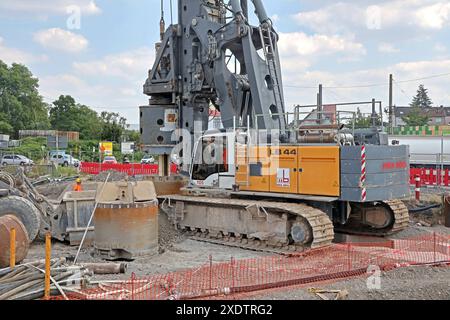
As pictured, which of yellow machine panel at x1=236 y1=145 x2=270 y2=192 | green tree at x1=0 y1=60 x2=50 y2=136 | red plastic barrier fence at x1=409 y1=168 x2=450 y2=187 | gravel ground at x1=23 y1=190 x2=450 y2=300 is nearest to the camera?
gravel ground at x1=23 y1=190 x2=450 y2=300

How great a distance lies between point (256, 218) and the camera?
37.0ft

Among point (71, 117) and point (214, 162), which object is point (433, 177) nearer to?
point (214, 162)

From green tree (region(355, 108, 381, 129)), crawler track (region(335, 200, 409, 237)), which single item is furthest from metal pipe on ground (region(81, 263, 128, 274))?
crawler track (region(335, 200, 409, 237))

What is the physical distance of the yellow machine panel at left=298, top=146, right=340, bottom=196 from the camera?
10.3m

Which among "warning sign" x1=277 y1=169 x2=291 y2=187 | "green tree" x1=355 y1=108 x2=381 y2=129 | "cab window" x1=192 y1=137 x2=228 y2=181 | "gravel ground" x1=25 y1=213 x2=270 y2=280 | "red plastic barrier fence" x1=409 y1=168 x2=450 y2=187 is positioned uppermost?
"green tree" x1=355 y1=108 x2=381 y2=129

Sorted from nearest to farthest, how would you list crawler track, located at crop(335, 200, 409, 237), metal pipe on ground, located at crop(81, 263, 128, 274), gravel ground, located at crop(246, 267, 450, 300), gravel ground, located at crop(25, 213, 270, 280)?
1. gravel ground, located at crop(246, 267, 450, 300)
2. metal pipe on ground, located at crop(81, 263, 128, 274)
3. gravel ground, located at crop(25, 213, 270, 280)
4. crawler track, located at crop(335, 200, 409, 237)

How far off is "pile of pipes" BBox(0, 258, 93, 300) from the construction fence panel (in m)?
0.18

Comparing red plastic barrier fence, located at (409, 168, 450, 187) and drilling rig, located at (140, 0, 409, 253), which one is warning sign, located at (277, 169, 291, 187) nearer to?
drilling rig, located at (140, 0, 409, 253)

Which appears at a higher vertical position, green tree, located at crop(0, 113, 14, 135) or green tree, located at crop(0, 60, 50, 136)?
green tree, located at crop(0, 60, 50, 136)

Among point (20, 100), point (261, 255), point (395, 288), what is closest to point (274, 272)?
point (395, 288)

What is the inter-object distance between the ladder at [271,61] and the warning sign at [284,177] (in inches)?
88.5

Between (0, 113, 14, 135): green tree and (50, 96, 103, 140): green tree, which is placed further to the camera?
(50, 96, 103, 140): green tree

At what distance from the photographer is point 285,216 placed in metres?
10.6

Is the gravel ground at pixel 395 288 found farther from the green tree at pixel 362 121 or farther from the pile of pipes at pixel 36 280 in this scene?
the green tree at pixel 362 121
